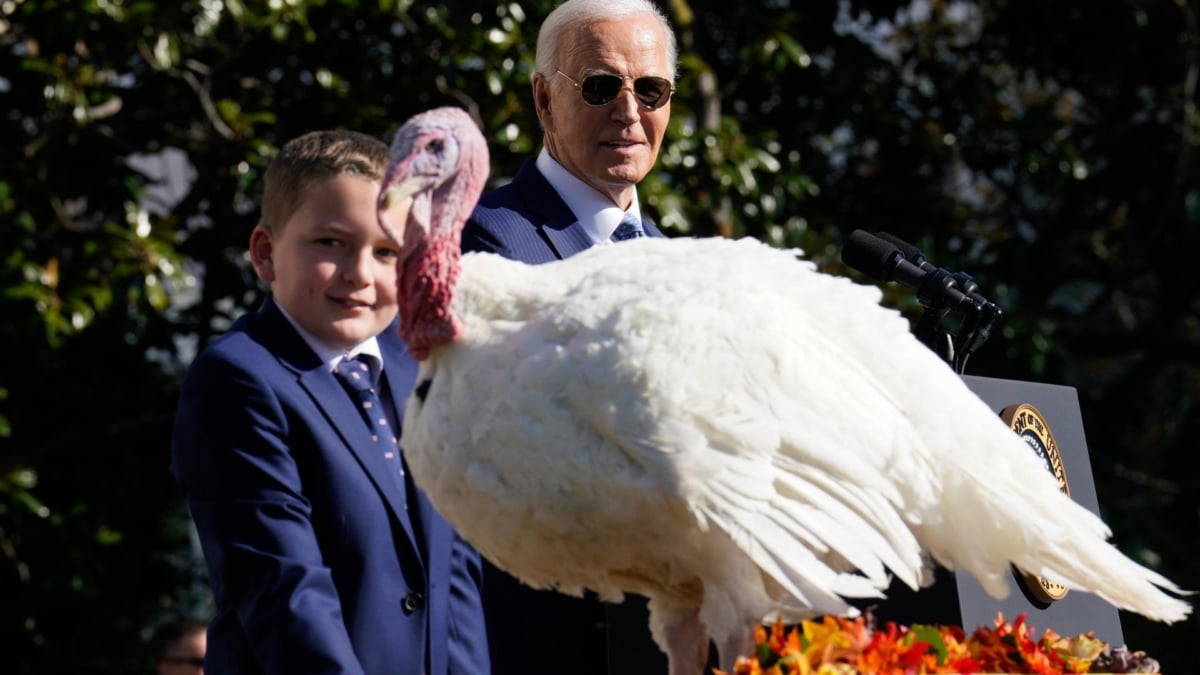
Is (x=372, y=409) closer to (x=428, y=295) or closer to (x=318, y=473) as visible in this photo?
(x=318, y=473)

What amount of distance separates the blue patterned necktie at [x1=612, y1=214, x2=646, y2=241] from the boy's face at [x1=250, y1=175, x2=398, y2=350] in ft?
2.13

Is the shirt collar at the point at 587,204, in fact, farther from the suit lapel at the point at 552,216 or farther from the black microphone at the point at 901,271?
the black microphone at the point at 901,271

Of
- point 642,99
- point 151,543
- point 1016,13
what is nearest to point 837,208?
point 1016,13

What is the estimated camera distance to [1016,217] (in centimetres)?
901

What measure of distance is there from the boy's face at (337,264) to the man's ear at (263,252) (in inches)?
5.3

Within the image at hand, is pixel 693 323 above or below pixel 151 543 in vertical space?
above

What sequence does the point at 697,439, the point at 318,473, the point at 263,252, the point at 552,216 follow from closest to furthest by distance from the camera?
the point at 697,439 < the point at 318,473 < the point at 263,252 < the point at 552,216

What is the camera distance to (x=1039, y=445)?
117 inches

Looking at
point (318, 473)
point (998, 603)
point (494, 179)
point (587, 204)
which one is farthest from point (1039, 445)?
point (494, 179)

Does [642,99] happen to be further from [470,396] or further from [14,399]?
[14,399]

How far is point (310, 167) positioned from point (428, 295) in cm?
75

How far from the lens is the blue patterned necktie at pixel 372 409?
289 cm

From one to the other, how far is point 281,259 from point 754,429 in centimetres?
124

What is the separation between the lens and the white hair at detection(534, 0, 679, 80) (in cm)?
337
